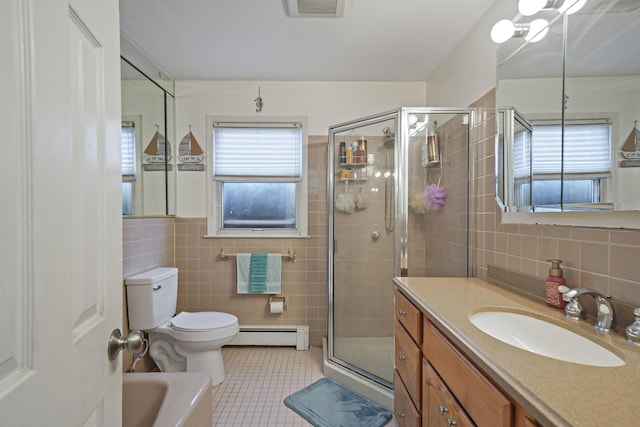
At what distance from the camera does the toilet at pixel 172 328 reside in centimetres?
201

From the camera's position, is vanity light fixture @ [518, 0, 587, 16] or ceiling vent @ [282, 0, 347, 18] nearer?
vanity light fixture @ [518, 0, 587, 16]

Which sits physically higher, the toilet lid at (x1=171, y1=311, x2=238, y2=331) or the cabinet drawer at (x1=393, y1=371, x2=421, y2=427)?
the toilet lid at (x1=171, y1=311, x2=238, y2=331)

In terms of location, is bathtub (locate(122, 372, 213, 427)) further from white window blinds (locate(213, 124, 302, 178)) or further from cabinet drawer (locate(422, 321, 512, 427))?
white window blinds (locate(213, 124, 302, 178))

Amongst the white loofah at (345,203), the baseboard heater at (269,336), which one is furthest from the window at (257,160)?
the baseboard heater at (269,336)

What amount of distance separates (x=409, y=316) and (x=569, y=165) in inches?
33.5

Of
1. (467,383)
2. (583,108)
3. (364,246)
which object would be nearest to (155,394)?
(467,383)

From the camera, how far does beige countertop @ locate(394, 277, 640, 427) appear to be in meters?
0.55

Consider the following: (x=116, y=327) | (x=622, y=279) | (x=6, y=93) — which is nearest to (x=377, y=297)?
(x=622, y=279)

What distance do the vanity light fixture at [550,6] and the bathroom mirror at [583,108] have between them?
2 cm

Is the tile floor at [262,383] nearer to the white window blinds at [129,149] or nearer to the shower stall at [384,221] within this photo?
the shower stall at [384,221]

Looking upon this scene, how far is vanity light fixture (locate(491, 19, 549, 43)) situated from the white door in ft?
5.16

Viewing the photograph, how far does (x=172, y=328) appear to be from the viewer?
6.84ft

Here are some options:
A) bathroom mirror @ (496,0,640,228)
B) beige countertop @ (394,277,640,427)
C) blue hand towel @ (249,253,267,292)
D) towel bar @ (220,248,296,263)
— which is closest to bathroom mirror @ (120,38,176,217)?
towel bar @ (220,248,296,263)

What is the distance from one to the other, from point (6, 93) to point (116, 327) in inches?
21.9
